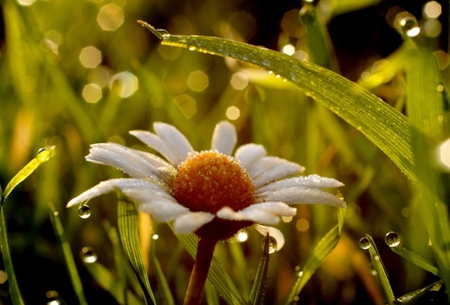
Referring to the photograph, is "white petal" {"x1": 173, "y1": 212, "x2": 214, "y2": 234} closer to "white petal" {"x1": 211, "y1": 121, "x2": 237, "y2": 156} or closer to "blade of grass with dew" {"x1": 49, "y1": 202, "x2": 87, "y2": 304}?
"blade of grass with dew" {"x1": 49, "y1": 202, "x2": 87, "y2": 304}

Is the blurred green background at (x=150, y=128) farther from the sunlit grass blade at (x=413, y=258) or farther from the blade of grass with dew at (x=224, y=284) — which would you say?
the sunlit grass blade at (x=413, y=258)

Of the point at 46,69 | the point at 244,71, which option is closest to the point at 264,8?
the point at 244,71

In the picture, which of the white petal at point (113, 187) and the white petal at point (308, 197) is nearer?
the white petal at point (113, 187)

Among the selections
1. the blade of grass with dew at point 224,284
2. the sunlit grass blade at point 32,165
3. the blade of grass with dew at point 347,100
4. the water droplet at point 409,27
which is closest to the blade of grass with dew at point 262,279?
the blade of grass with dew at point 224,284

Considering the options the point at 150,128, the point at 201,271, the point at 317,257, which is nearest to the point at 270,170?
the point at 317,257

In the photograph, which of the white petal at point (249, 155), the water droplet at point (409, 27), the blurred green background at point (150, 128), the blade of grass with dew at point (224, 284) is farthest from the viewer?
the blurred green background at point (150, 128)

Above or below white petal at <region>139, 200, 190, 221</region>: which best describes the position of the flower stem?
below

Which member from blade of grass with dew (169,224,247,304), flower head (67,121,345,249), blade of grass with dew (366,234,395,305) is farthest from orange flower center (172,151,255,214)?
blade of grass with dew (366,234,395,305)
